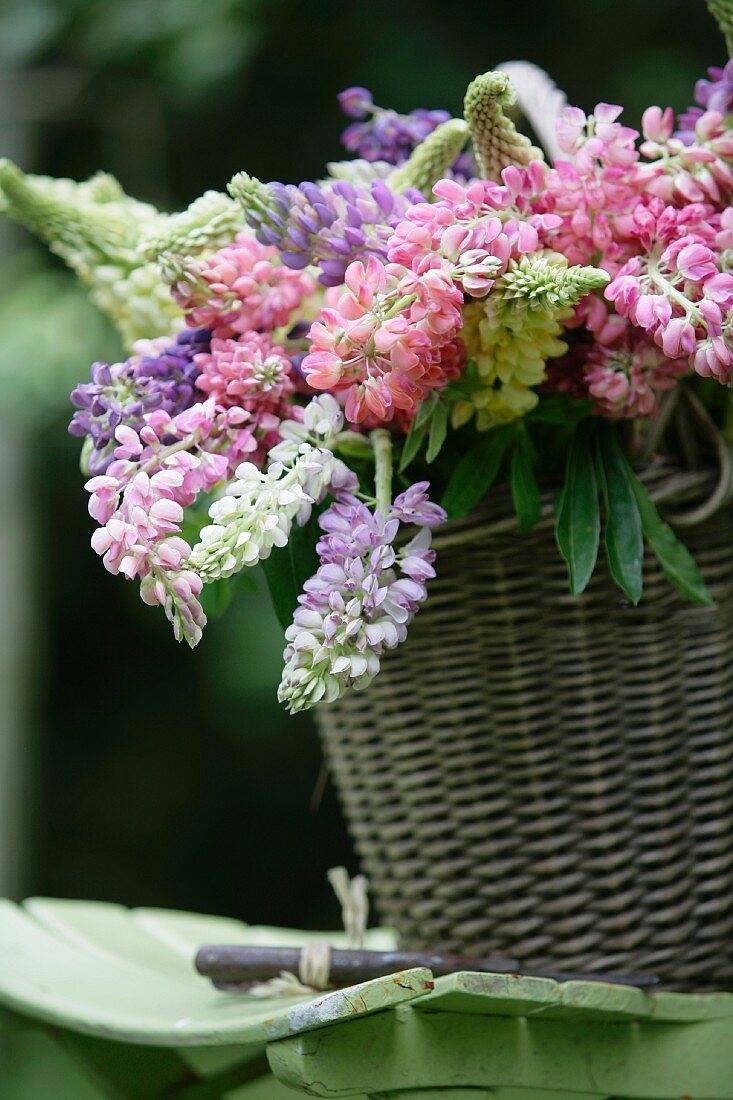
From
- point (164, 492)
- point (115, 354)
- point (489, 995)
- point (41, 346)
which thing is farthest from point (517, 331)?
point (115, 354)

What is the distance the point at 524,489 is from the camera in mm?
520

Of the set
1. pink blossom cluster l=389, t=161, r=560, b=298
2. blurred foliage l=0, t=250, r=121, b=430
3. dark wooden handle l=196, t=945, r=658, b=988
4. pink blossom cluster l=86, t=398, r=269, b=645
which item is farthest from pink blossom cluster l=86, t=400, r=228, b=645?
blurred foliage l=0, t=250, r=121, b=430

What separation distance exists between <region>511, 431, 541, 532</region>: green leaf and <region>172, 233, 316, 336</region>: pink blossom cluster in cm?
13


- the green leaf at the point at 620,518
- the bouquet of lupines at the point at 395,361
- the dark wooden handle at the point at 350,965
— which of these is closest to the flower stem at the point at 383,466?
the bouquet of lupines at the point at 395,361

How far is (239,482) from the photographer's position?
0.42m

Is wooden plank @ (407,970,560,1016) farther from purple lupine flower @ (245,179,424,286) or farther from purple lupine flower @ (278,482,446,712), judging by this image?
purple lupine flower @ (245,179,424,286)

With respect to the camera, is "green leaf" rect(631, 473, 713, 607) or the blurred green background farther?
the blurred green background

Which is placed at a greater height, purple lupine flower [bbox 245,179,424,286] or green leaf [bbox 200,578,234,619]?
purple lupine flower [bbox 245,179,424,286]

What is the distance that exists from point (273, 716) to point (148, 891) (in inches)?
22.2

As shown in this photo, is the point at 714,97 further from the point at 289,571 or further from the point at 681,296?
the point at 289,571

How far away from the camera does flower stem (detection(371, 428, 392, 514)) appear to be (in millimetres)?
461

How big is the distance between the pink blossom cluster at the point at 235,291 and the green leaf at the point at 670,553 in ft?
0.61

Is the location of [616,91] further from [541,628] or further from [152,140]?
[541,628]

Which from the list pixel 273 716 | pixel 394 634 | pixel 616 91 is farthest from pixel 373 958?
pixel 616 91
